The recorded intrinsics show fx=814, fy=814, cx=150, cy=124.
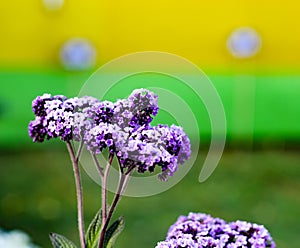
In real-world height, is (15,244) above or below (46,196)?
below

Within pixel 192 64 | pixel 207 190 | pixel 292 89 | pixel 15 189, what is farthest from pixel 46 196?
pixel 292 89

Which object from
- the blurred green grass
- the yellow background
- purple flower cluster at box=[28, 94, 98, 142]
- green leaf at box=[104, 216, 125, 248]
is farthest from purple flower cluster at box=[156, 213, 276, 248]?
the yellow background

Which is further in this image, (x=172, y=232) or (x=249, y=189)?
(x=249, y=189)

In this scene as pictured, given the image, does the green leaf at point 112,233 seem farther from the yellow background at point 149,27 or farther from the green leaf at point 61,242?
the yellow background at point 149,27

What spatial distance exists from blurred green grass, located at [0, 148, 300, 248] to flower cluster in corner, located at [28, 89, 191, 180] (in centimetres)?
148

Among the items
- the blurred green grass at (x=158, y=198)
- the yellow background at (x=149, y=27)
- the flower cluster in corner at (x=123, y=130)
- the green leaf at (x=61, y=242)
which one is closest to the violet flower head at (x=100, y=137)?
the flower cluster in corner at (x=123, y=130)

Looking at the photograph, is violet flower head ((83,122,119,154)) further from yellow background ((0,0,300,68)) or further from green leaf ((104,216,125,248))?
yellow background ((0,0,300,68))

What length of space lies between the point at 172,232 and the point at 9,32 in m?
3.30

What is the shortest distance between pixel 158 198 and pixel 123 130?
2.46 meters

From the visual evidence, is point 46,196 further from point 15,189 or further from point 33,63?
point 33,63

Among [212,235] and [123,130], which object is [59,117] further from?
[212,235]

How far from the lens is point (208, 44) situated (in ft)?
13.8

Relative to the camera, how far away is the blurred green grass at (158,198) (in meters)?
2.71

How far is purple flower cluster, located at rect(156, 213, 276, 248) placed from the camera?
80 cm
